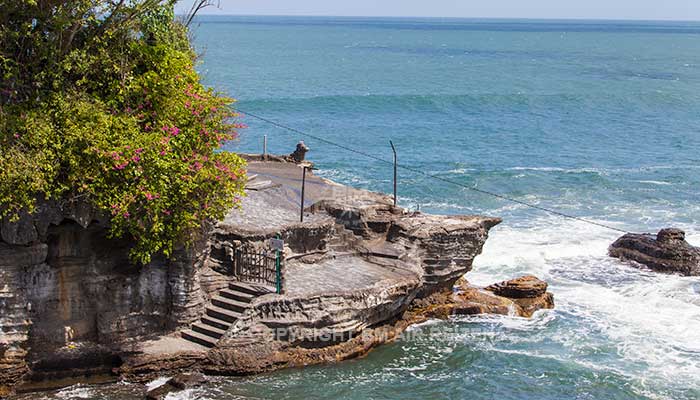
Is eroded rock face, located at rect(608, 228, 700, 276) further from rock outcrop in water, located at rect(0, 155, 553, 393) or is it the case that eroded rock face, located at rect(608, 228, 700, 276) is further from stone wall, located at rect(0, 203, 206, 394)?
stone wall, located at rect(0, 203, 206, 394)

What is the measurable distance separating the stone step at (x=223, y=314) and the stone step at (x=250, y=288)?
2.43 ft

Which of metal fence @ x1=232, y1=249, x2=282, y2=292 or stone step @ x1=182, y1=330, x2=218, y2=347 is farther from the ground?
metal fence @ x1=232, y1=249, x2=282, y2=292

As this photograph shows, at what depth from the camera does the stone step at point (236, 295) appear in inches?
974

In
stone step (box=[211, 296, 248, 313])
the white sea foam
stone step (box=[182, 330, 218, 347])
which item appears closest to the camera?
stone step (box=[182, 330, 218, 347])

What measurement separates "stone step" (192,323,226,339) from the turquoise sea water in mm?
1246

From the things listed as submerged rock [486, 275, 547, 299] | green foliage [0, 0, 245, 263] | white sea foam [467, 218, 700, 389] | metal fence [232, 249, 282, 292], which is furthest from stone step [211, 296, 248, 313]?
submerged rock [486, 275, 547, 299]

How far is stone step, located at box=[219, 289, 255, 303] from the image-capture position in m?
24.8

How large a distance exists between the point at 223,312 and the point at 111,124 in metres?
5.80

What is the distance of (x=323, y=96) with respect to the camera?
83.6m

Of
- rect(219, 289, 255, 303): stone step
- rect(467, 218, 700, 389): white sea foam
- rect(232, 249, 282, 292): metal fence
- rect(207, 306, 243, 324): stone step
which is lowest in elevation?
rect(467, 218, 700, 389): white sea foam

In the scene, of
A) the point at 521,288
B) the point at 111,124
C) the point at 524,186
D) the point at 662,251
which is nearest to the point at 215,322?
the point at 111,124

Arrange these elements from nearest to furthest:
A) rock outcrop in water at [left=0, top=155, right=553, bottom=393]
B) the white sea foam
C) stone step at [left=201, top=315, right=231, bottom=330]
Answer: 1. rock outcrop in water at [left=0, top=155, right=553, bottom=393]
2. stone step at [left=201, top=315, right=231, bottom=330]
3. the white sea foam

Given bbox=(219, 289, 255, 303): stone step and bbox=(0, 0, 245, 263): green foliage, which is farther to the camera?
bbox=(219, 289, 255, 303): stone step

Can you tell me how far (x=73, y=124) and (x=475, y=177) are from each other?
33568 millimetres
